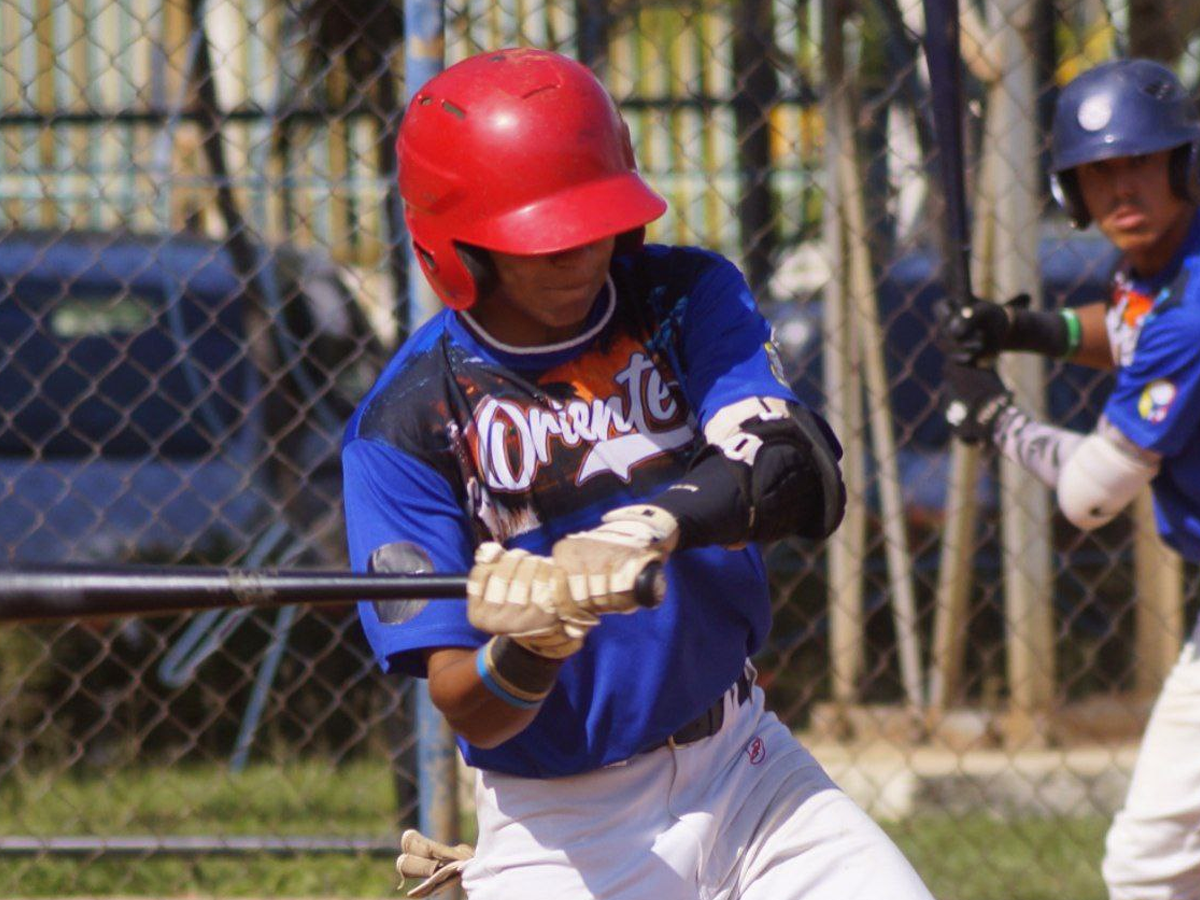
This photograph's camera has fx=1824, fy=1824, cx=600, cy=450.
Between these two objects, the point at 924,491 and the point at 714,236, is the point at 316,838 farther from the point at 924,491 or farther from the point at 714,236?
Result: the point at 714,236

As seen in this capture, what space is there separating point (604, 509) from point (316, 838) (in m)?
2.46

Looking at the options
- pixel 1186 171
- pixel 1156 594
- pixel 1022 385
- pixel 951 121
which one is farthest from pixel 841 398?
pixel 1186 171

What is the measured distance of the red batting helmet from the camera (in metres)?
2.47

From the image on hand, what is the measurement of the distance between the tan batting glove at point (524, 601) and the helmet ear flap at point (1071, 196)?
202 centimetres

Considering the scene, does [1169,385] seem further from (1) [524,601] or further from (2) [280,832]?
(2) [280,832]

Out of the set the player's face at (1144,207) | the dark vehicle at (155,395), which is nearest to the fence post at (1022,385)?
the player's face at (1144,207)

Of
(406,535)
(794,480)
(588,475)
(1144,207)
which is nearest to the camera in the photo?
(794,480)

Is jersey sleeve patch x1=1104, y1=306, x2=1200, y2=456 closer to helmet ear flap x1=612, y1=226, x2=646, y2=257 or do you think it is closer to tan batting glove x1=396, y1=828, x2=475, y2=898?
helmet ear flap x1=612, y1=226, x2=646, y2=257

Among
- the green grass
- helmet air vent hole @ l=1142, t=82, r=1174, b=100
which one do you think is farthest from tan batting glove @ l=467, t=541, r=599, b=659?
the green grass

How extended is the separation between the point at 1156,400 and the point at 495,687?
1.77m

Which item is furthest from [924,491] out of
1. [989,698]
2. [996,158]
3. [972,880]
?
[972,880]

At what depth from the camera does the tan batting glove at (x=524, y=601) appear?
7.00 ft

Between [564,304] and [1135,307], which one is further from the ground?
[564,304]

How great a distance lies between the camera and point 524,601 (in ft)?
7.02
